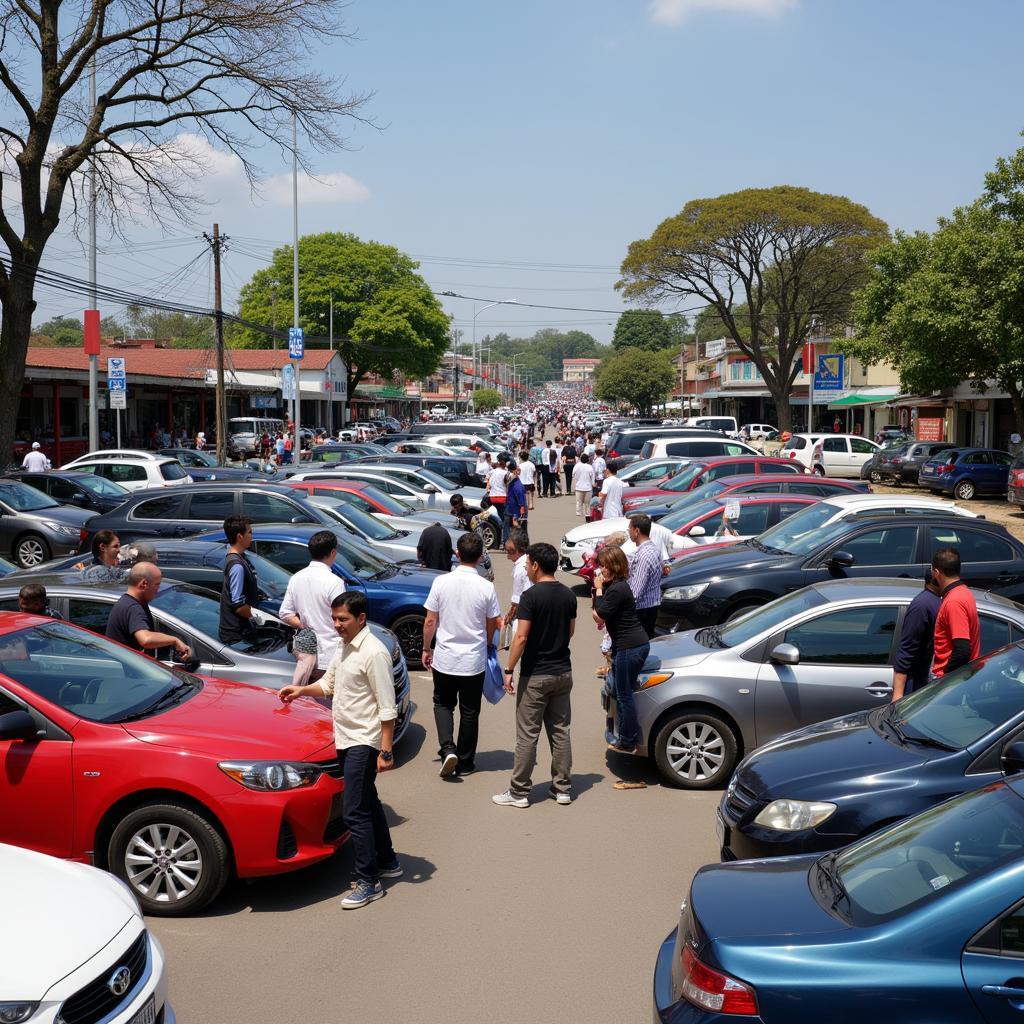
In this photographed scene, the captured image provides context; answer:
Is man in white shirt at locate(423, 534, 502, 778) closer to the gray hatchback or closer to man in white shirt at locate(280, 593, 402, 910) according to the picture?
the gray hatchback

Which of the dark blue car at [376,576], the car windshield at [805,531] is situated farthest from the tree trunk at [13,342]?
the car windshield at [805,531]

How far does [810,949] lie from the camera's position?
3.48 meters

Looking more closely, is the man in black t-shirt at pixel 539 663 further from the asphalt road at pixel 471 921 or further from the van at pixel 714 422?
the van at pixel 714 422

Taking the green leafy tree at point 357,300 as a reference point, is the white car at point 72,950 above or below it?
below

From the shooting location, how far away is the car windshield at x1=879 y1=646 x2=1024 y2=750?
5809mm

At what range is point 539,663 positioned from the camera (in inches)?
304

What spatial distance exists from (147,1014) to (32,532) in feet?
56.0

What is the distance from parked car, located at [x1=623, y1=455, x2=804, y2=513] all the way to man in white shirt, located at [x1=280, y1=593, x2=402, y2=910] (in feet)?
49.2

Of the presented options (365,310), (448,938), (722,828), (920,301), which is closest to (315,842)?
(448,938)

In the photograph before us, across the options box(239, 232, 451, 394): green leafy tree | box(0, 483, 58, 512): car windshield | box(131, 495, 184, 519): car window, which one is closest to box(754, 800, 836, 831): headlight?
box(131, 495, 184, 519): car window

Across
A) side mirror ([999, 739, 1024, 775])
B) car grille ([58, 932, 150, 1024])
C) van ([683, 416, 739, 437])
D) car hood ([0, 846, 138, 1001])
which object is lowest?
car grille ([58, 932, 150, 1024])

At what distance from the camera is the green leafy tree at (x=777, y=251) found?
170 feet

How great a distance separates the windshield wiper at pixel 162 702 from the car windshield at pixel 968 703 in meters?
4.24

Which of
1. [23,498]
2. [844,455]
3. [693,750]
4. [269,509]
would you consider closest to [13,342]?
[23,498]
